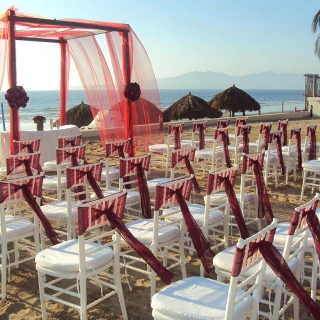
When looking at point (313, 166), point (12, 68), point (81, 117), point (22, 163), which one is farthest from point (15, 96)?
point (81, 117)

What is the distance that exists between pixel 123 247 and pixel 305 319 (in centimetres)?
178

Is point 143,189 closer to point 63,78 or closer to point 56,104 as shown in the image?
point 63,78

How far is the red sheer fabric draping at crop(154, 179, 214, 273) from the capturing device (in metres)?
3.10

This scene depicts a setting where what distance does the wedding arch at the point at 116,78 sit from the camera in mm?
7367

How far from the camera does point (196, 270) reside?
3703 mm

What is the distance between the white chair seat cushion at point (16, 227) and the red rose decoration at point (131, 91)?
4.14 m

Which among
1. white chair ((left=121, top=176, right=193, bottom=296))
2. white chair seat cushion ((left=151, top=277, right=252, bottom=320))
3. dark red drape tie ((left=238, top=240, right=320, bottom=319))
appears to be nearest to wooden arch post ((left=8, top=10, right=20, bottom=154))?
white chair ((left=121, top=176, right=193, bottom=296))

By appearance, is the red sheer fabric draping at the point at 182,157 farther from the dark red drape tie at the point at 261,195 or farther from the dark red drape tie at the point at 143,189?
the dark red drape tie at the point at 261,195

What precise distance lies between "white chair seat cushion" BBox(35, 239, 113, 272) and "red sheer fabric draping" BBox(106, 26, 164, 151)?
4768mm

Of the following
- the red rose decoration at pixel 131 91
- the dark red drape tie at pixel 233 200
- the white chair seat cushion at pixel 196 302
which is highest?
the red rose decoration at pixel 131 91

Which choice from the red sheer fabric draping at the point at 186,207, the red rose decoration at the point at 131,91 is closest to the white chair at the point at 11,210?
the red sheer fabric draping at the point at 186,207

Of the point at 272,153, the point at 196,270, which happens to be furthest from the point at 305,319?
the point at 272,153

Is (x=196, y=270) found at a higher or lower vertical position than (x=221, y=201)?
lower

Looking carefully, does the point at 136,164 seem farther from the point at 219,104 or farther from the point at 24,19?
the point at 219,104
